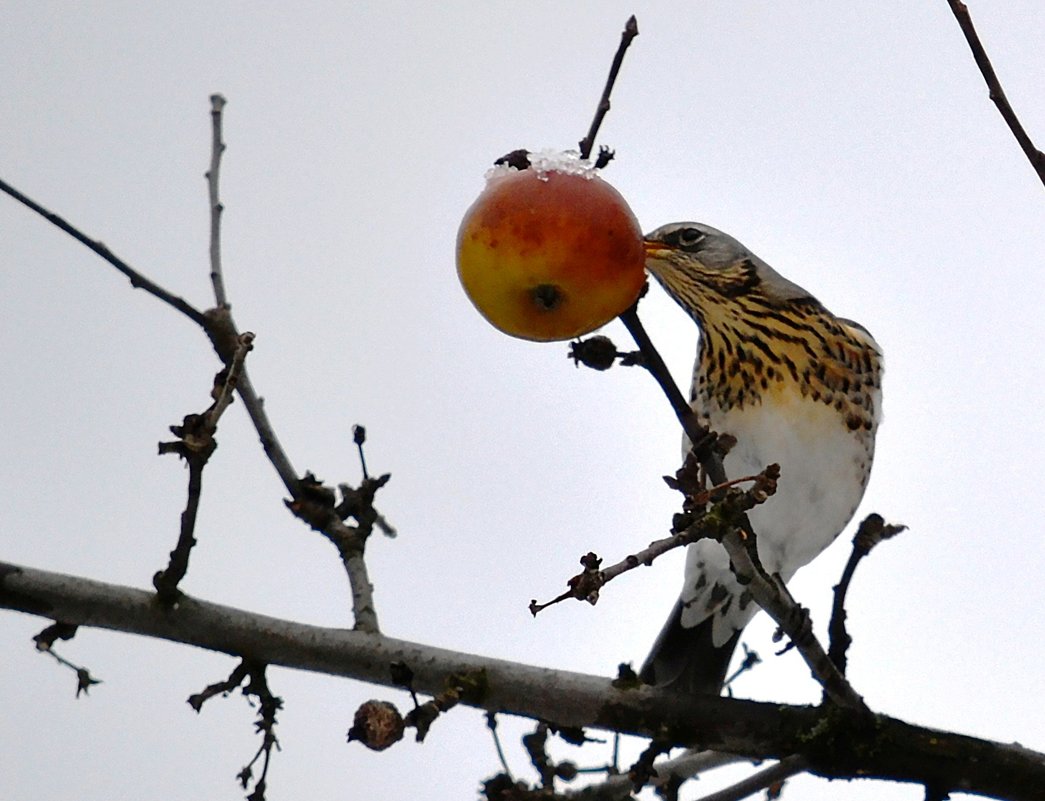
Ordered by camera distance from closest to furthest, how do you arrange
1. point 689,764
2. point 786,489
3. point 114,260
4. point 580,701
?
point 114,260
point 580,701
point 689,764
point 786,489

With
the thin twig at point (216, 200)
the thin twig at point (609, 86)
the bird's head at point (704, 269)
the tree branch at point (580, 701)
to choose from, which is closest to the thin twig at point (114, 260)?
the thin twig at point (216, 200)

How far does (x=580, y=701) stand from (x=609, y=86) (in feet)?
4.49

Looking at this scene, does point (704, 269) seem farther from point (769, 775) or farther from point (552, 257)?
point (552, 257)

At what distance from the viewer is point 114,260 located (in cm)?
260

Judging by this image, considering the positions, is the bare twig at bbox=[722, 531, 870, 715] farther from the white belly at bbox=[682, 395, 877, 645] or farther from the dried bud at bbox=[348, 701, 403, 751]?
the white belly at bbox=[682, 395, 877, 645]

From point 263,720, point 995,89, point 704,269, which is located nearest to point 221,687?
point 263,720

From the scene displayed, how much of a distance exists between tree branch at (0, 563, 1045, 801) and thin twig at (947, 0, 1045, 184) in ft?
5.00

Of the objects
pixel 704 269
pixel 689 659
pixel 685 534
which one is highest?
pixel 704 269

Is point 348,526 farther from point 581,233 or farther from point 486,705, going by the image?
point 581,233

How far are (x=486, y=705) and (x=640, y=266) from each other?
1.01m

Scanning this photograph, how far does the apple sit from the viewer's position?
2.40 metres

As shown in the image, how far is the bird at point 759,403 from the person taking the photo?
436cm

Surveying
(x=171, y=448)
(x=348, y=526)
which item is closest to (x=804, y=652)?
(x=348, y=526)

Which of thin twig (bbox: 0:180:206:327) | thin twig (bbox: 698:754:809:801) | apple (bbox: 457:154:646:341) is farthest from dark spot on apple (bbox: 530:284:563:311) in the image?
thin twig (bbox: 698:754:809:801)
